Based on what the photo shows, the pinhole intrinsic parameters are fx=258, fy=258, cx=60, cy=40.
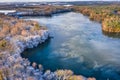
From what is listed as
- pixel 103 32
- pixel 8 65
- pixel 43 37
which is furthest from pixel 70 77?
pixel 103 32

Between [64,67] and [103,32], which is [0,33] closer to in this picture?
[64,67]

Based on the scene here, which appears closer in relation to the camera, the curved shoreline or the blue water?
the curved shoreline

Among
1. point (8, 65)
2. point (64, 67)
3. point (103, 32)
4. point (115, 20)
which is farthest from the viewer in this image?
point (115, 20)

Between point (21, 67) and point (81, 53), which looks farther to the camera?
point (81, 53)

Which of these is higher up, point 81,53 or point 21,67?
point 21,67

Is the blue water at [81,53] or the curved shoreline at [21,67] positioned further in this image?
the blue water at [81,53]

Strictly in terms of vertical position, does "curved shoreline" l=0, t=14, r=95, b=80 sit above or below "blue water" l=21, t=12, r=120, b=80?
above

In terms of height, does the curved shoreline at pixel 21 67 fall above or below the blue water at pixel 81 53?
above

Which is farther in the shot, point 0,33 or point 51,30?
point 51,30
